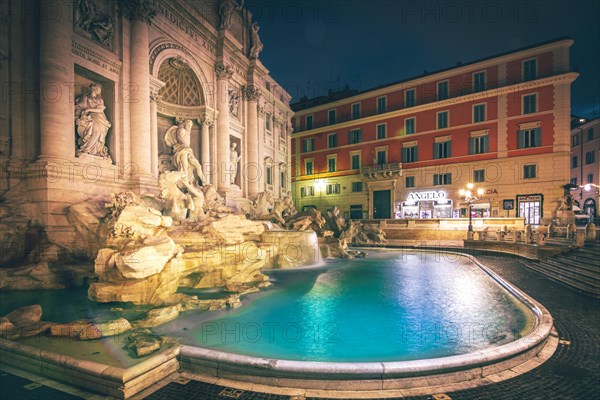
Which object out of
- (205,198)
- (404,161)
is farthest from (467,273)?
(404,161)

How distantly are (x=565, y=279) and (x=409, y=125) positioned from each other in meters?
23.9

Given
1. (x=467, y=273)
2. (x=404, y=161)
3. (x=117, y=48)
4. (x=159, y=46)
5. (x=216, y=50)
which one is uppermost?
(x=216, y=50)

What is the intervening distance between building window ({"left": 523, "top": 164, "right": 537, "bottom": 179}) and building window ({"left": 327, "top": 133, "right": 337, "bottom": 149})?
18641mm

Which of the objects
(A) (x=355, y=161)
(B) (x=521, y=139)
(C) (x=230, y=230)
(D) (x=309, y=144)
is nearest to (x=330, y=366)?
(C) (x=230, y=230)

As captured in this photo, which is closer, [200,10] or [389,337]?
[389,337]

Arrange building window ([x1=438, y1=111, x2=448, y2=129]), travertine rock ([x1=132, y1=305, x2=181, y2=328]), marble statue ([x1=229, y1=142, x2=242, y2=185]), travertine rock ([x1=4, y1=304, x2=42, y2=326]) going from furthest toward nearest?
building window ([x1=438, y1=111, x2=448, y2=129]) → marble statue ([x1=229, y1=142, x2=242, y2=185]) → travertine rock ([x1=132, y1=305, x2=181, y2=328]) → travertine rock ([x1=4, y1=304, x2=42, y2=326])

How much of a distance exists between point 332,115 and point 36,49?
2937 cm

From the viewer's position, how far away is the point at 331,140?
1412 inches

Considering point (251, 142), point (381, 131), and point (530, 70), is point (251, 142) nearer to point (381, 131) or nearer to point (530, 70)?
point (381, 131)

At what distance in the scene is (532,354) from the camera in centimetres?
445

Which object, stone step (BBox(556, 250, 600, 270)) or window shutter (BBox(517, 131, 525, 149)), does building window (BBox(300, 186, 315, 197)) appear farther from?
stone step (BBox(556, 250, 600, 270))

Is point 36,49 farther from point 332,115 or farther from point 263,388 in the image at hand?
point 332,115

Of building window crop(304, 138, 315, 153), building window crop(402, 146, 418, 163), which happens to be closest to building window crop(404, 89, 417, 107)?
building window crop(402, 146, 418, 163)

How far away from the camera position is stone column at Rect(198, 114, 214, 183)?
1803cm
